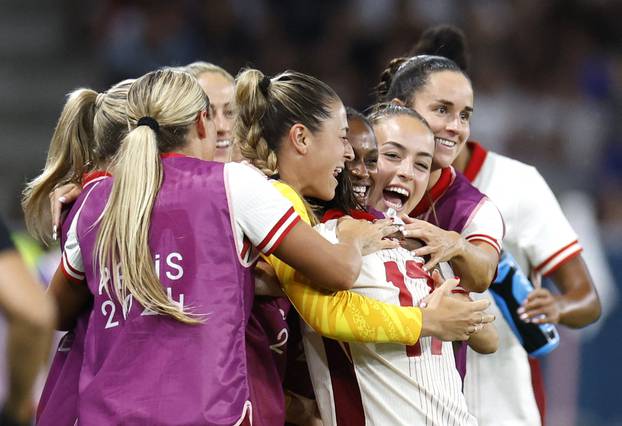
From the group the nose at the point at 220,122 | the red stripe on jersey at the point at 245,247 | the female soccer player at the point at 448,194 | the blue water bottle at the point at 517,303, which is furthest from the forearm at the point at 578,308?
the red stripe on jersey at the point at 245,247

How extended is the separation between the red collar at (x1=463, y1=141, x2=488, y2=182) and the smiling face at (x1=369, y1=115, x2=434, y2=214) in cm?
87

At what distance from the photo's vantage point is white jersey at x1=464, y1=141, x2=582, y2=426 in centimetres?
462

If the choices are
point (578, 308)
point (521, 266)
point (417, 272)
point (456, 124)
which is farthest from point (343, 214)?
point (578, 308)

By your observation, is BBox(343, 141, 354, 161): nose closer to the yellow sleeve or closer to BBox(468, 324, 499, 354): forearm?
the yellow sleeve

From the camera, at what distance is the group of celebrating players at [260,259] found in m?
3.20

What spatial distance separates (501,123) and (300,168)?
23.2 feet

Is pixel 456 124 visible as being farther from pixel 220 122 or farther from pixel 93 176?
pixel 93 176

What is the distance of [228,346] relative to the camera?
3201mm

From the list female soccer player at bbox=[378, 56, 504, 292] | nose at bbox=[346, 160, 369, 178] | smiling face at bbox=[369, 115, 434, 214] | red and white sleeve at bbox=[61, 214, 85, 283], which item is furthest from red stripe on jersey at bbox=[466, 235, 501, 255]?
red and white sleeve at bbox=[61, 214, 85, 283]

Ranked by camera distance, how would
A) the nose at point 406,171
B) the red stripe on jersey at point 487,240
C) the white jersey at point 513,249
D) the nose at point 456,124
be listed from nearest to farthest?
the nose at point 406,171 → the red stripe on jersey at point 487,240 → the nose at point 456,124 → the white jersey at point 513,249

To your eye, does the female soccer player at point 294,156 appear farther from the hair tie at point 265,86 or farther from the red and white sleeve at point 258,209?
the red and white sleeve at point 258,209

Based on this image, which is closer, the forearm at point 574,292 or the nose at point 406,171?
the nose at point 406,171

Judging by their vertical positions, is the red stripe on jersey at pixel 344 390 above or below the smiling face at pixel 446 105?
below

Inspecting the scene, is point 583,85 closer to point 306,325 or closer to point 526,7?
point 526,7
